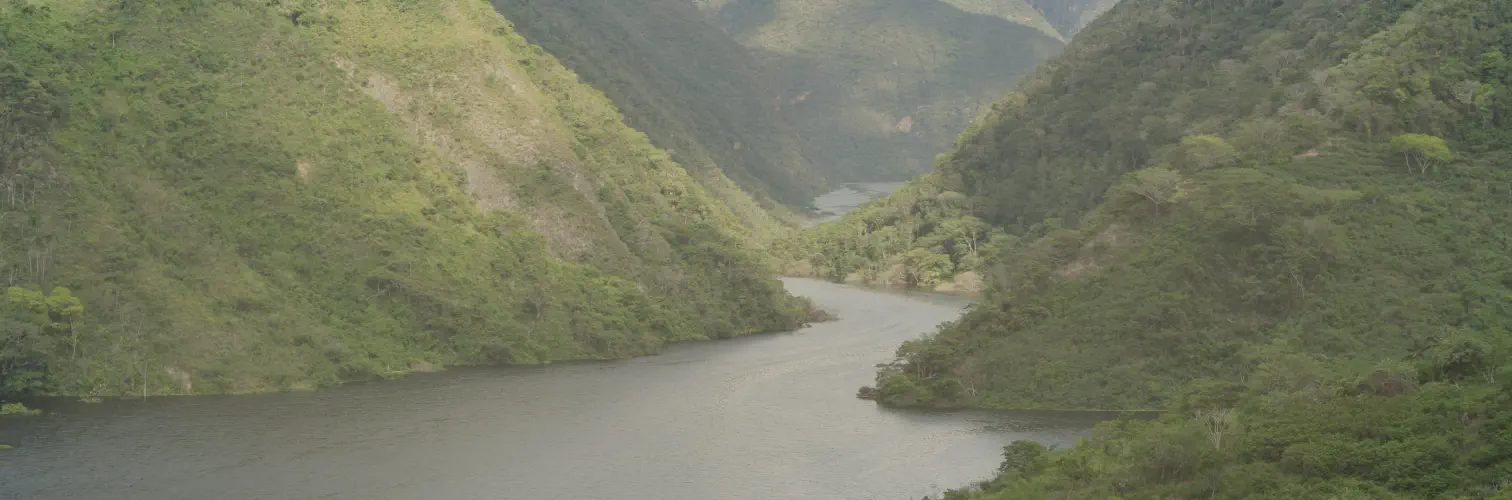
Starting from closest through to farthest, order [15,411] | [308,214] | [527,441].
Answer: [15,411] → [527,441] → [308,214]

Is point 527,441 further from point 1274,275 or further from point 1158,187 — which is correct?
point 1274,275

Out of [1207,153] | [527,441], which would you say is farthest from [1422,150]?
[527,441]

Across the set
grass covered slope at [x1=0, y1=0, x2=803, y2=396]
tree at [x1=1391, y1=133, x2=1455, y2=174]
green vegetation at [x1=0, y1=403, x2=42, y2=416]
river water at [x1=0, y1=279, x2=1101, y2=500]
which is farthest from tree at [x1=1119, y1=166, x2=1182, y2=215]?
green vegetation at [x1=0, y1=403, x2=42, y2=416]

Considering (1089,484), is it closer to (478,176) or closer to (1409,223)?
(1409,223)

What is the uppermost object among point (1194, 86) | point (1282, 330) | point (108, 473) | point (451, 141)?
point (1194, 86)

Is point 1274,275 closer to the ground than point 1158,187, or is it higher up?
closer to the ground

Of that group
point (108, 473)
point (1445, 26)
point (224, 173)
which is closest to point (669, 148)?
point (224, 173)

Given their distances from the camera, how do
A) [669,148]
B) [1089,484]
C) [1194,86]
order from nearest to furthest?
1. [1089,484]
2. [1194,86]
3. [669,148]
